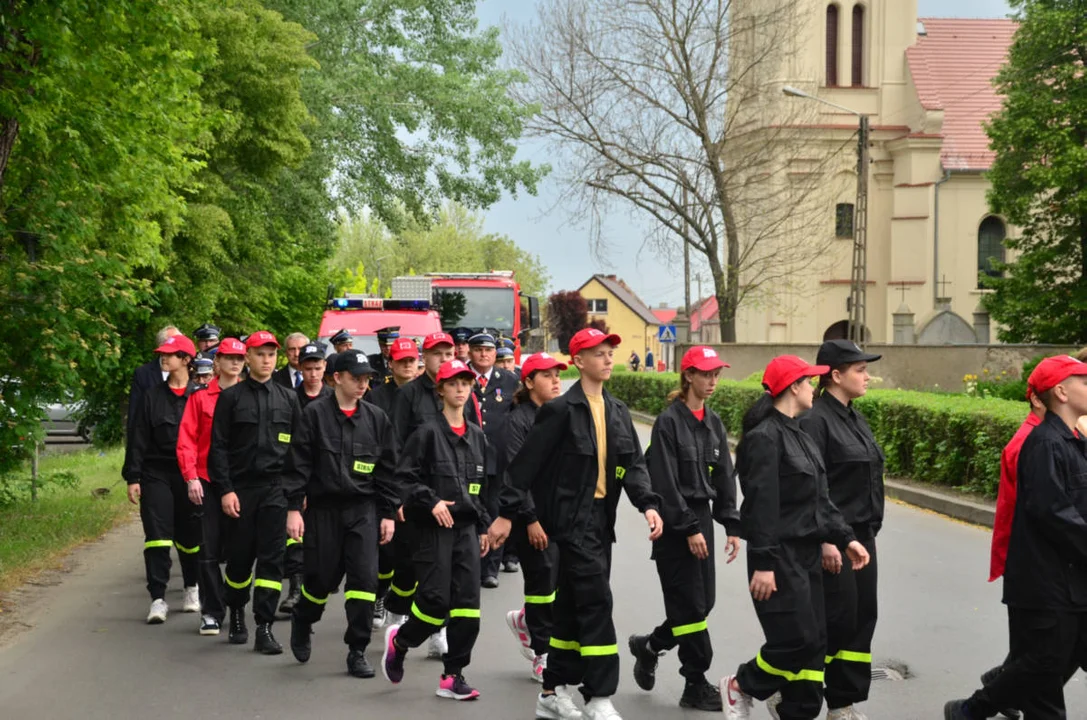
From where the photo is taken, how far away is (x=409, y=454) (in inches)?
307

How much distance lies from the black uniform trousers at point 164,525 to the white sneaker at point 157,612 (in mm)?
49

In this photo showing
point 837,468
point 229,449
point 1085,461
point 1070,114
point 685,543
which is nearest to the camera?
point 1085,461

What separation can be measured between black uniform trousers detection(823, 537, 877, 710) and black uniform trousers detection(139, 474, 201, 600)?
5.12 metres

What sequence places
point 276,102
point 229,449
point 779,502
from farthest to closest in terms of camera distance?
point 276,102, point 229,449, point 779,502

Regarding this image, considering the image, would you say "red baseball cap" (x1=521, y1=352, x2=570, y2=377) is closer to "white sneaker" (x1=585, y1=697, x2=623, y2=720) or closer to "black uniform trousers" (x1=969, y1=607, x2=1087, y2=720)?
"white sneaker" (x1=585, y1=697, x2=623, y2=720)

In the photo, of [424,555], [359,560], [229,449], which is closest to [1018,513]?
[424,555]

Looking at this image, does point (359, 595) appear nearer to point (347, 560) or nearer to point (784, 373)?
point (347, 560)

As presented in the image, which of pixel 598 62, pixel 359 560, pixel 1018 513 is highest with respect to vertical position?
pixel 598 62

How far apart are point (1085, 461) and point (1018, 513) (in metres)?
0.36

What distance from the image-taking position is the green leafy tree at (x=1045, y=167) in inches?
1561

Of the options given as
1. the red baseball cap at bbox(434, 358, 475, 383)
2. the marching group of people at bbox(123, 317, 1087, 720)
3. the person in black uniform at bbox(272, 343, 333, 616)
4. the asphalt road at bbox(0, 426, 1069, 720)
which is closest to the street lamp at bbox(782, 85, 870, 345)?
the asphalt road at bbox(0, 426, 1069, 720)

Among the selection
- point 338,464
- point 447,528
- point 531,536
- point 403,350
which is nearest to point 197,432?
point 403,350

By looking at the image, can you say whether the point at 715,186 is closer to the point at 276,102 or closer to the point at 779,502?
the point at 276,102

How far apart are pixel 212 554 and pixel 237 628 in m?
0.63
